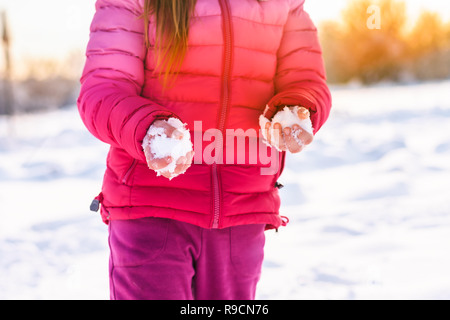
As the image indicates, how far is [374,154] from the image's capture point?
5.41 m

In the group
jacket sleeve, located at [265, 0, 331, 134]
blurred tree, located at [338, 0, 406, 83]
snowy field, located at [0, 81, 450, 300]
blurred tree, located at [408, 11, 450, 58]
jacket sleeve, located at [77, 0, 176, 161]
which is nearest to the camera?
jacket sleeve, located at [77, 0, 176, 161]

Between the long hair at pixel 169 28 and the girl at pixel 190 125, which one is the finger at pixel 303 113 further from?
the long hair at pixel 169 28

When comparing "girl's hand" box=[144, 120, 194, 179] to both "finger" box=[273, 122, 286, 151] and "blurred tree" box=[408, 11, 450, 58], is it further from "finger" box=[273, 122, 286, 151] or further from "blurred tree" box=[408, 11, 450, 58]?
"blurred tree" box=[408, 11, 450, 58]

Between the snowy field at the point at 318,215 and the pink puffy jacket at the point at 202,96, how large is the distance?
4.09ft

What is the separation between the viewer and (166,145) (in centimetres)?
110

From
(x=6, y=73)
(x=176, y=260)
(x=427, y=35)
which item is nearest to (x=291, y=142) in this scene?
(x=176, y=260)

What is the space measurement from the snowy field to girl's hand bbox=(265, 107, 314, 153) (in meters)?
1.40

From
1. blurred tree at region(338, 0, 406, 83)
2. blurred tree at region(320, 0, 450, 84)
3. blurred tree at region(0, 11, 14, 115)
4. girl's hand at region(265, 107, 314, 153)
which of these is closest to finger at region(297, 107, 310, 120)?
girl's hand at region(265, 107, 314, 153)

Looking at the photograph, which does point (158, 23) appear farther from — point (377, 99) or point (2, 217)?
point (377, 99)

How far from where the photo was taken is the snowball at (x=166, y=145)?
1101 mm

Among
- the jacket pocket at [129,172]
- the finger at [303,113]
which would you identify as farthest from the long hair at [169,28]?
the finger at [303,113]

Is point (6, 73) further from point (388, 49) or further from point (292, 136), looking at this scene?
point (388, 49)

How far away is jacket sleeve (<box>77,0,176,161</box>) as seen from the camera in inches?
47.5

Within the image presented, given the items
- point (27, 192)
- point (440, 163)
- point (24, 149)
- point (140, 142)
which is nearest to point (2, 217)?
point (27, 192)
